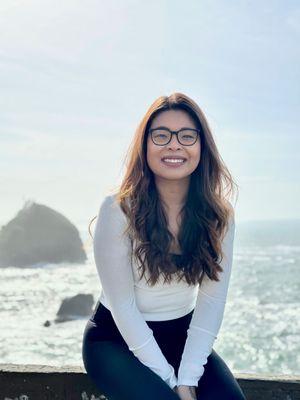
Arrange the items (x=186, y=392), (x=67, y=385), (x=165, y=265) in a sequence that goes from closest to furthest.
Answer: (x=186, y=392), (x=165, y=265), (x=67, y=385)

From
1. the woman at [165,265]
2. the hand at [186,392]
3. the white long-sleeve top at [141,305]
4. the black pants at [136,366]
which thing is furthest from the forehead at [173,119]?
the hand at [186,392]

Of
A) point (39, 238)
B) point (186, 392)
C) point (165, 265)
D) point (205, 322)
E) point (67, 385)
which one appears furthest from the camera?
point (39, 238)

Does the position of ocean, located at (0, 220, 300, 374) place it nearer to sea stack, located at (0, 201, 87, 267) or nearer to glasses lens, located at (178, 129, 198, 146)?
glasses lens, located at (178, 129, 198, 146)

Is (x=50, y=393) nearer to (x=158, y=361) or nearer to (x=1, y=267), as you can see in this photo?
(x=158, y=361)

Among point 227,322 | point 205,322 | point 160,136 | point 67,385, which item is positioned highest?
point 160,136

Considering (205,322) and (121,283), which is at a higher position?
(121,283)

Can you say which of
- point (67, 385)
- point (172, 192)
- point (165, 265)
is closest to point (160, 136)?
point (172, 192)

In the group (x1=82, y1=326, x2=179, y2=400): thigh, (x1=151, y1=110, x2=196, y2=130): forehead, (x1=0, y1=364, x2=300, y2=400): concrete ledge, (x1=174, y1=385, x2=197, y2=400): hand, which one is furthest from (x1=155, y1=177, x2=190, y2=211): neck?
(x1=0, y1=364, x2=300, y2=400): concrete ledge

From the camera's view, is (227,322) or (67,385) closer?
(67,385)

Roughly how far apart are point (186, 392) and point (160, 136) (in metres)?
1.08

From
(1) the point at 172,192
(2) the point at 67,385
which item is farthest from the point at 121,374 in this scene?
(1) the point at 172,192

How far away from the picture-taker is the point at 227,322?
30.6 meters

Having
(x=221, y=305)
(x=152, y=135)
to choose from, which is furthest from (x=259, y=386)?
(x=152, y=135)

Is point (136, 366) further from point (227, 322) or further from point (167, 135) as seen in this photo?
point (227, 322)
